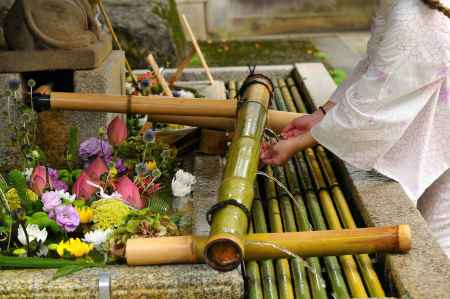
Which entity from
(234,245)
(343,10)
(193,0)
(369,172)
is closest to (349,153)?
(369,172)

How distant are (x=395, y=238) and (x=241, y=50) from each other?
249 inches

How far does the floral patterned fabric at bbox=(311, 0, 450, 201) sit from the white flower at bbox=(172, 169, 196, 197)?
1.95 feet

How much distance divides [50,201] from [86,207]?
0.14 m

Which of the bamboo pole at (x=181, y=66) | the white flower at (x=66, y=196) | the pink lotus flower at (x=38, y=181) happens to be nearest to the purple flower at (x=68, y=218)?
the white flower at (x=66, y=196)

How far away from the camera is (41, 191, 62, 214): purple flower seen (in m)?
2.70

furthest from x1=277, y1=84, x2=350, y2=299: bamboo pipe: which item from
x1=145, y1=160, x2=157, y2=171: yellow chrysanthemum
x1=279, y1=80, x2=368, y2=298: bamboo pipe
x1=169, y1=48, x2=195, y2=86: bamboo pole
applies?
x1=169, y1=48, x2=195, y2=86: bamboo pole

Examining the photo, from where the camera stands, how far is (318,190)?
130 inches

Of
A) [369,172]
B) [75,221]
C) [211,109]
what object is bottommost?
[75,221]

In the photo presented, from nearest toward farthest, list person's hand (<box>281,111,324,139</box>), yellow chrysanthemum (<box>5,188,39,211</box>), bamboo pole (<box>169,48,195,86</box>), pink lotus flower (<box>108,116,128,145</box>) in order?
yellow chrysanthemum (<box>5,188,39,211</box>) → person's hand (<box>281,111,324,139</box>) → pink lotus flower (<box>108,116,128,145</box>) → bamboo pole (<box>169,48,195,86</box>)

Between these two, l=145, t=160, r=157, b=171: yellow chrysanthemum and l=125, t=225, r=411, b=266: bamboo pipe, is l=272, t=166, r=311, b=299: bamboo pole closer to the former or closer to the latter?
l=125, t=225, r=411, b=266: bamboo pipe

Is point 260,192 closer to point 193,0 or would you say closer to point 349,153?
point 349,153

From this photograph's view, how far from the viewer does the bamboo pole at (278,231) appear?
2.50 m

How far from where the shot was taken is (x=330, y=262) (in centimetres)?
267

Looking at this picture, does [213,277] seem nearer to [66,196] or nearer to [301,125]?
[66,196]
